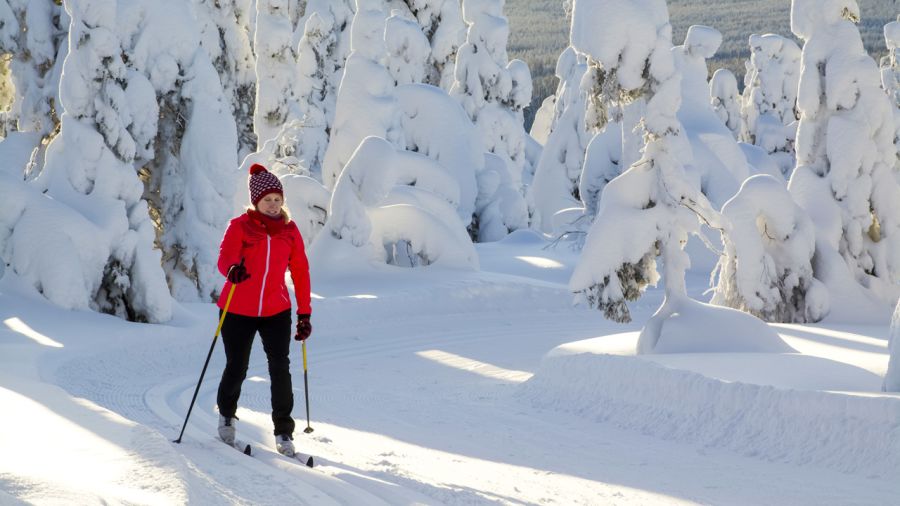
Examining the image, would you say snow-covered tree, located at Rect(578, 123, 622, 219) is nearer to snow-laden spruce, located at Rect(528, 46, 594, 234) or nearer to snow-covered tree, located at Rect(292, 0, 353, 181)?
snow-covered tree, located at Rect(292, 0, 353, 181)


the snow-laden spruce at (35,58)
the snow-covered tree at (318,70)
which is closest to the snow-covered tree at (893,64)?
the snow-covered tree at (318,70)

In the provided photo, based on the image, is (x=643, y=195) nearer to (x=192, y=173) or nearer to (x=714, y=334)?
(x=714, y=334)

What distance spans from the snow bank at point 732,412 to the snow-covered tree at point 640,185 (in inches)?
61.1

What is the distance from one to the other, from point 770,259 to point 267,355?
Result: 1087cm

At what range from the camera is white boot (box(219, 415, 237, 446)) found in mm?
6930

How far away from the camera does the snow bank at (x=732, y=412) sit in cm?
717

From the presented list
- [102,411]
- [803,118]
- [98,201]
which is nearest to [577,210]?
[803,118]

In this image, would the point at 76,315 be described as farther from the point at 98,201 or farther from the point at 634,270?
the point at 634,270

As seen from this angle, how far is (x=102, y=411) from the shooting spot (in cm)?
713

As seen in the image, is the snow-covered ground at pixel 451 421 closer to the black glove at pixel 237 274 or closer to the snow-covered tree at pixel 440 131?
the black glove at pixel 237 274

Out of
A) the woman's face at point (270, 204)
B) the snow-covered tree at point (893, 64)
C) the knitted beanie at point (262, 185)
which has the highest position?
the snow-covered tree at point (893, 64)

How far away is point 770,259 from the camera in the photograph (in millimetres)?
15773

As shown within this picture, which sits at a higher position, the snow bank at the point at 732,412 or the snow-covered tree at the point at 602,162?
the snow-covered tree at the point at 602,162

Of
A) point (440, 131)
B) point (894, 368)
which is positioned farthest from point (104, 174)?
point (440, 131)
